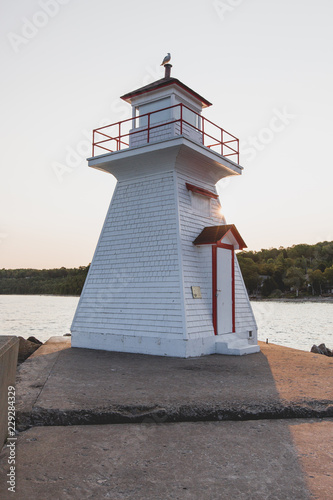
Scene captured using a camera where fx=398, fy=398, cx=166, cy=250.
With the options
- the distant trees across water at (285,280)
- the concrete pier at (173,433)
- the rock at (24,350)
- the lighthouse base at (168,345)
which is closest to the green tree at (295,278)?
the distant trees across water at (285,280)

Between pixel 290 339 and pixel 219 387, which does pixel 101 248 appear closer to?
pixel 219 387

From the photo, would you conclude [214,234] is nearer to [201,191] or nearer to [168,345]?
[201,191]

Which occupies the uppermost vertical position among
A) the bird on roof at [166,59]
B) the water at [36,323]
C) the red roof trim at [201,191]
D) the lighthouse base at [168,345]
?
the bird on roof at [166,59]

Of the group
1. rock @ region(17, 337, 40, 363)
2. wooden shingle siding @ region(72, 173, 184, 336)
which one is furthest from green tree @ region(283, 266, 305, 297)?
rock @ region(17, 337, 40, 363)

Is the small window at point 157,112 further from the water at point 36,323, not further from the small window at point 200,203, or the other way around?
the water at point 36,323

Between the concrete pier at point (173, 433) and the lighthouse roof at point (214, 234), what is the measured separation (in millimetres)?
3655

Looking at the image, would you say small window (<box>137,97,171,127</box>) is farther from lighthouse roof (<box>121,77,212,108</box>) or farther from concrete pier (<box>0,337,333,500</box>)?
concrete pier (<box>0,337,333,500</box>)

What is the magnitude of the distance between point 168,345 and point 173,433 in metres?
4.71

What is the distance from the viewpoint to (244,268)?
267ft

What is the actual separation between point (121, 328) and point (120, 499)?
7056 mm

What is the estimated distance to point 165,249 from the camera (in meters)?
10.1

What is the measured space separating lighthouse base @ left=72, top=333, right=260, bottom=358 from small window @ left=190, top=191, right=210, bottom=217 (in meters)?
3.49

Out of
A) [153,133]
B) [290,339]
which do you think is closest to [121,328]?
[153,133]

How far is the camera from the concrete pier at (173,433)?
132 inches
